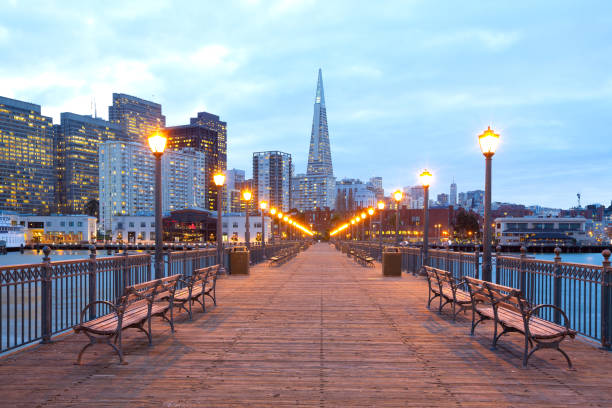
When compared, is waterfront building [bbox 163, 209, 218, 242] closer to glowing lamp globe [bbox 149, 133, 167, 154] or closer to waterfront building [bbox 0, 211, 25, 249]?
waterfront building [bbox 0, 211, 25, 249]

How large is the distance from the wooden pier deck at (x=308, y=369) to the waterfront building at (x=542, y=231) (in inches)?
5217

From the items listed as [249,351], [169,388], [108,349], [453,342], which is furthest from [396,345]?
[108,349]

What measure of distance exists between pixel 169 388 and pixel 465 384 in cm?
376

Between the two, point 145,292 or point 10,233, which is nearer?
point 145,292

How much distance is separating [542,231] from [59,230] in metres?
159

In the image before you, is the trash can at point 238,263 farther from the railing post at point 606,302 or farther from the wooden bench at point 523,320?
the railing post at point 606,302

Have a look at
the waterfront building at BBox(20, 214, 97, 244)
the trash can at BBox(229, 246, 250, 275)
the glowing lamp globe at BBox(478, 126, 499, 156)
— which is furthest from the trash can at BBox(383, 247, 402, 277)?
the waterfront building at BBox(20, 214, 97, 244)

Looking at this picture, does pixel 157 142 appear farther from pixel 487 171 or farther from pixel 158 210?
pixel 487 171

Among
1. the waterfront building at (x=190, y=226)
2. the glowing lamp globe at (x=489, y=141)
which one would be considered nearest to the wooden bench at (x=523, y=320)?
the glowing lamp globe at (x=489, y=141)

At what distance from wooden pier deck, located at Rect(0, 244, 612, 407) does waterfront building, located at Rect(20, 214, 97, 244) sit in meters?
149

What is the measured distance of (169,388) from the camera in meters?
5.18

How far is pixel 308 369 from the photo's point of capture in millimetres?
5820

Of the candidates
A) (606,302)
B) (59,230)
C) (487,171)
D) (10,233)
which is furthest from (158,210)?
(59,230)

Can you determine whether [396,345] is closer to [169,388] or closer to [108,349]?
[169,388]
